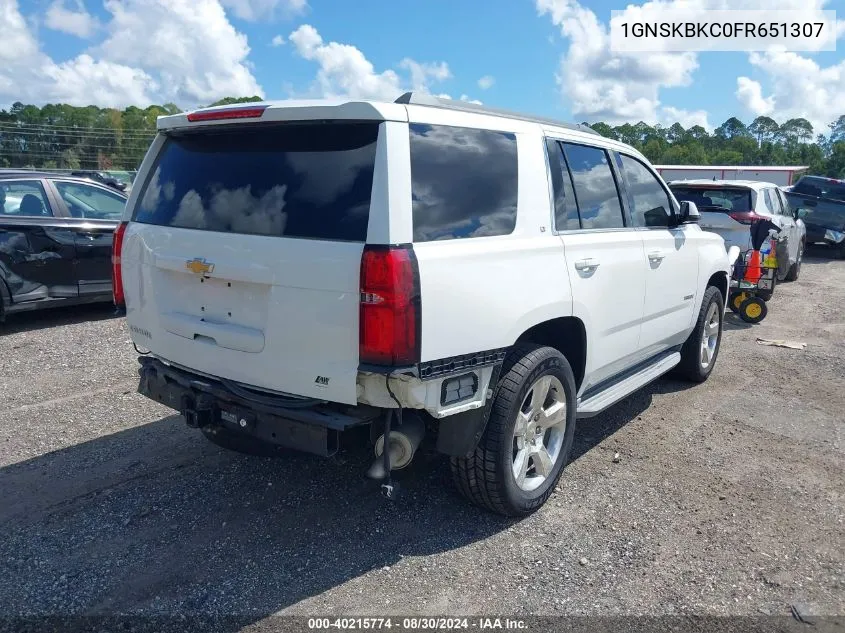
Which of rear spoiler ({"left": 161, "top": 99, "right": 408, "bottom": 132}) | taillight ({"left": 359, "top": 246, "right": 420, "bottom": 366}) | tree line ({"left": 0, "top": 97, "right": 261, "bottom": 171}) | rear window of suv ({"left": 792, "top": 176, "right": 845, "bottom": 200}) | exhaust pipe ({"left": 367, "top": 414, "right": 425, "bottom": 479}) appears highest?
tree line ({"left": 0, "top": 97, "right": 261, "bottom": 171})

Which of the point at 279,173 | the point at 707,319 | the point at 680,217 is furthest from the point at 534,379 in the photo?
the point at 707,319

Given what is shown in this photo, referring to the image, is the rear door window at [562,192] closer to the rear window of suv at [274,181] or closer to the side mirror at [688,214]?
the rear window of suv at [274,181]

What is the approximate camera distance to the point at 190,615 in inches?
109

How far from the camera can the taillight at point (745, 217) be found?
30.5 ft

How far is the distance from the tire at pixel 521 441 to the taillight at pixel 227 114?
5.59ft

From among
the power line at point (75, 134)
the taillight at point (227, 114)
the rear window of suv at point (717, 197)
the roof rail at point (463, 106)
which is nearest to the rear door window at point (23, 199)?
the taillight at point (227, 114)

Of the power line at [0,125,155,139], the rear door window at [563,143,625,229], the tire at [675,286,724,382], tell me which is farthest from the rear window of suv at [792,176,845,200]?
the power line at [0,125,155,139]

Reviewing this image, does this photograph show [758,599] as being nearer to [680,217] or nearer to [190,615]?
[190,615]

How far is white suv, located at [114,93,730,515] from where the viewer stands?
2.79m

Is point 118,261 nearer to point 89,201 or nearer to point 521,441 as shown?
point 521,441

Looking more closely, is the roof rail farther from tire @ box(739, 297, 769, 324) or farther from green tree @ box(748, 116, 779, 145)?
green tree @ box(748, 116, 779, 145)

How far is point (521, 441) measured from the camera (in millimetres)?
3529

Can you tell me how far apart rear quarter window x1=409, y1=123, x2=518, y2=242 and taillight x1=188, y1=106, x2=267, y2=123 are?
0.76 metres

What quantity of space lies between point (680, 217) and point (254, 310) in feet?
11.4
